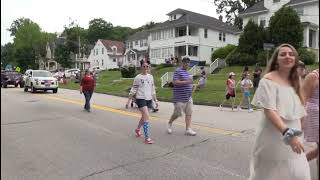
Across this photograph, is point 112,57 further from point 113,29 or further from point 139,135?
point 139,135

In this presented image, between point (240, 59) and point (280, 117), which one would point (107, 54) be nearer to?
point (240, 59)

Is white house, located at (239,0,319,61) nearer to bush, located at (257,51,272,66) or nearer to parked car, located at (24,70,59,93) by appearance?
bush, located at (257,51,272,66)

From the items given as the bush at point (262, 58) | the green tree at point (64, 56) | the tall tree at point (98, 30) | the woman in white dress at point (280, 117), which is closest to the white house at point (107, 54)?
the green tree at point (64, 56)

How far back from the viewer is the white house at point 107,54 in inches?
3772

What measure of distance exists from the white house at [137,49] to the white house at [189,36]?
10.5 meters

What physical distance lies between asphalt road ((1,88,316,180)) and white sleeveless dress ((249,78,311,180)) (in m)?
2.81

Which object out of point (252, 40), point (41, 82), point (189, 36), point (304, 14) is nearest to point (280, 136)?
point (41, 82)

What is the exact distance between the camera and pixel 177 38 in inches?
2559

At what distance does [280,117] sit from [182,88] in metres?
6.63

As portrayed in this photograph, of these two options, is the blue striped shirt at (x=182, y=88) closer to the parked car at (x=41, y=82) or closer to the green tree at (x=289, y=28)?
Answer: the parked car at (x=41, y=82)

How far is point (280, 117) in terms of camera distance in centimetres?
421

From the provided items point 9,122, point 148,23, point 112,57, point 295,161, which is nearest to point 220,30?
point 112,57

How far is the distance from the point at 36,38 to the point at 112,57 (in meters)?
36.1

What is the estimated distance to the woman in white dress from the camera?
4.20m
